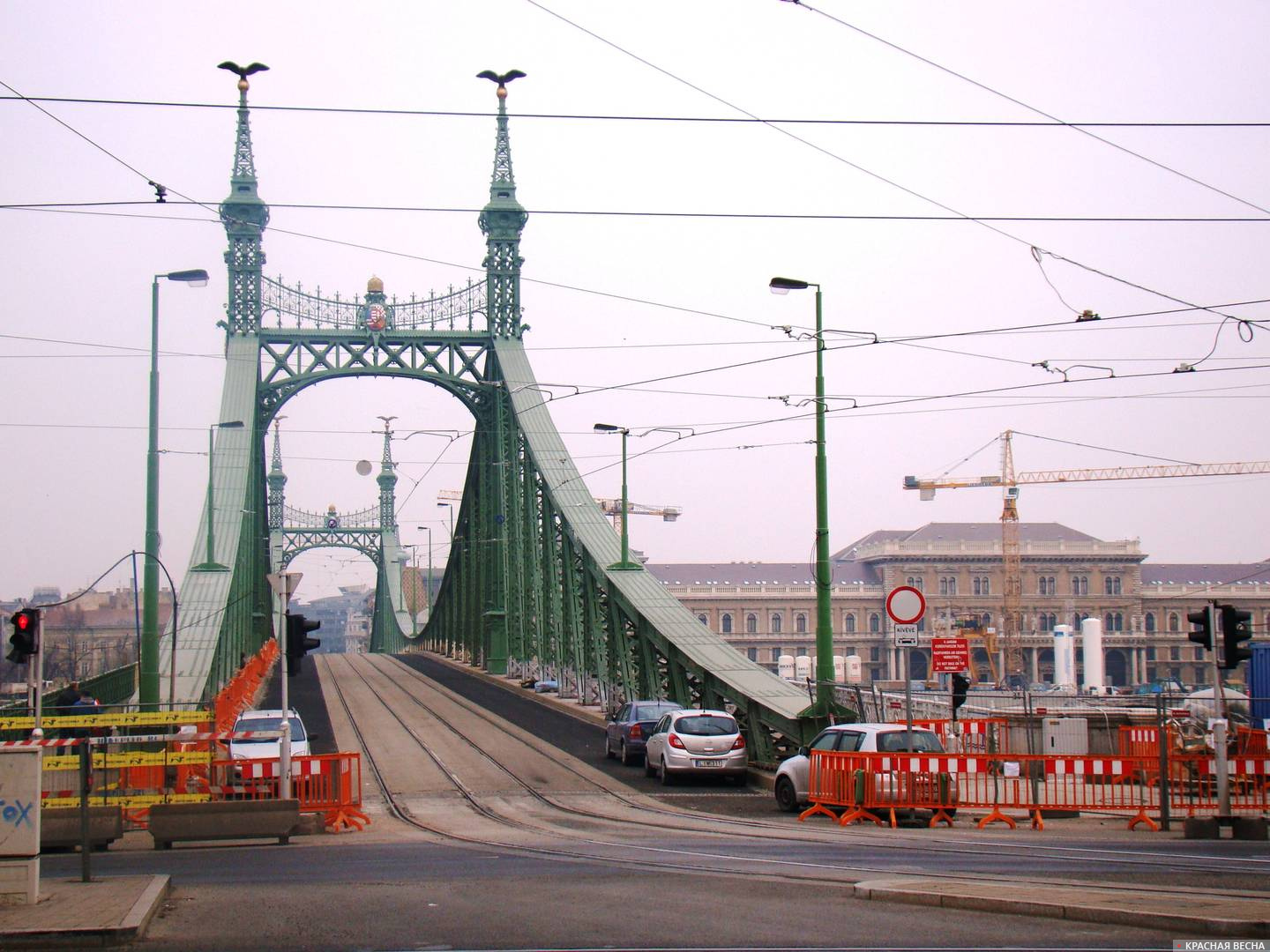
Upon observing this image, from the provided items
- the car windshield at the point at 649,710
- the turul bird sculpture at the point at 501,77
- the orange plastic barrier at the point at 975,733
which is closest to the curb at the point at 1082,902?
the orange plastic barrier at the point at 975,733

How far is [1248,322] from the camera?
23.2 meters

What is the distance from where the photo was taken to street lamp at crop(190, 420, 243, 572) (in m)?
41.4

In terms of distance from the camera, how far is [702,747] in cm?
2738

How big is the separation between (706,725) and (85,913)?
1695 centimetres

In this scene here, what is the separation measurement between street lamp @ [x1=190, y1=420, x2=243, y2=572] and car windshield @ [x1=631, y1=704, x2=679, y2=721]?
1546 centimetres

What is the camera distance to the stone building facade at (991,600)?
81.7 metres

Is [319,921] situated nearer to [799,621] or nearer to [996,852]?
[996,852]

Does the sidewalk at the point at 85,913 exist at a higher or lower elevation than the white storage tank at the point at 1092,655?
lower

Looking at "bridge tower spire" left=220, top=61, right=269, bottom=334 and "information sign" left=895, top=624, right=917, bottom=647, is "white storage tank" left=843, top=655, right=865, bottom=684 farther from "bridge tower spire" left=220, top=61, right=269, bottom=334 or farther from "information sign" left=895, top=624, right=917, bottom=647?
"information sign" left=895, top=624, right=917, bottom=647

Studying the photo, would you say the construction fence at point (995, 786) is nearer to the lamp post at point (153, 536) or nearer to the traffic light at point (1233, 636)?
the traffic light at point (1233, 636)

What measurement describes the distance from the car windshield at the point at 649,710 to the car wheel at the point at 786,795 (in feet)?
24.3

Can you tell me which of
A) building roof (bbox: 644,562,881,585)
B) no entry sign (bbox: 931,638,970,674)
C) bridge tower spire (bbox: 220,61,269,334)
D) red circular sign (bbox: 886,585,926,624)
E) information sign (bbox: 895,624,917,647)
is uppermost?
bridge tower spire (bbox: 220,61,269,334)

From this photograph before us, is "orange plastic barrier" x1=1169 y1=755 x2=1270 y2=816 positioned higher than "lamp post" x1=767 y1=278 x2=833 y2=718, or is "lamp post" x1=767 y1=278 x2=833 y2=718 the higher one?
"lamp post" x1=767 y1=278 x2=833 y2=718

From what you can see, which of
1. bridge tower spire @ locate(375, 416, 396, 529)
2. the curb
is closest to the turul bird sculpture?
the curb
